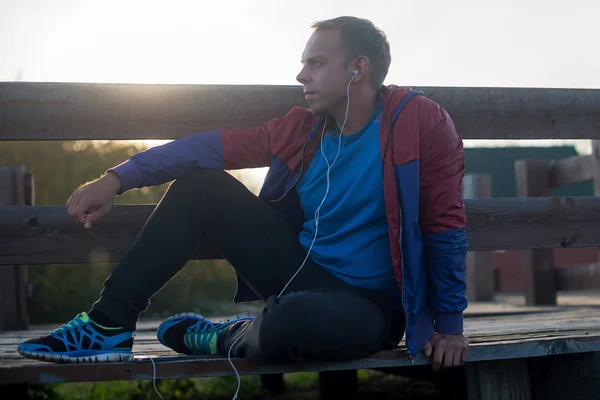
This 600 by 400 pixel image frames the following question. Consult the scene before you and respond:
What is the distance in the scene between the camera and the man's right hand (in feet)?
7.64

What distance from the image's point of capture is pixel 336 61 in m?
2.59

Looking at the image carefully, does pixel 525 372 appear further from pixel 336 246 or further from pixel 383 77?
pixel 383 77

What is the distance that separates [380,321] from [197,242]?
2.00 feet

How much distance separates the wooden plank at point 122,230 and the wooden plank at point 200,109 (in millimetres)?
280

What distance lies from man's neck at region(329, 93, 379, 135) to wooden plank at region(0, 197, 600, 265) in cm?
68

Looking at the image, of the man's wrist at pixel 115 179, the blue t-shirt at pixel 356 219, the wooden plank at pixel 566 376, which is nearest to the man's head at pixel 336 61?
the blue t-shirt at pixel 356 219

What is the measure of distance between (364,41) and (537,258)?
334 centimetres

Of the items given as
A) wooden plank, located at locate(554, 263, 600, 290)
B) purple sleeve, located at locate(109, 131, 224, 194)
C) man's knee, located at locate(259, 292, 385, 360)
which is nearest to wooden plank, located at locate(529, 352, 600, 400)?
man's knee, located at locate(259, 292, 385, 360)

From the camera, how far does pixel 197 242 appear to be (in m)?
2.43

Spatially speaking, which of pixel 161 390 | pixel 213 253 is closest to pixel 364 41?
pixel 213 253

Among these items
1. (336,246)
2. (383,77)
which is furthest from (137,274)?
(383,77)

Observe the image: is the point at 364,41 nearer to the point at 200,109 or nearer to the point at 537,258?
the point at 200,109

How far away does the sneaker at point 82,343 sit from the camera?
2.20 meters

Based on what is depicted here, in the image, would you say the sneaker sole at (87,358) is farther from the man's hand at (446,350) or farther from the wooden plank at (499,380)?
the wooden plank at (499,380)
